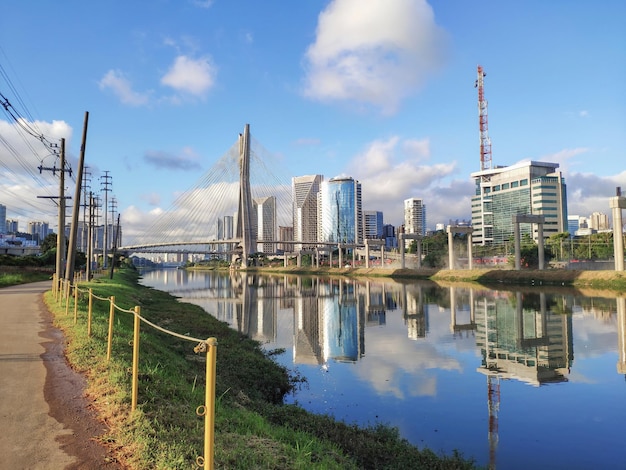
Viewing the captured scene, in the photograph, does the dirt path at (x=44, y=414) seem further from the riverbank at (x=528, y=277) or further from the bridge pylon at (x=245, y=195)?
the bridge pylon at (x=245, y=195)

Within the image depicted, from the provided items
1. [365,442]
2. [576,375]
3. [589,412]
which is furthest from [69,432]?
[576,375]

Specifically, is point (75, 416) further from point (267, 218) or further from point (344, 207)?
point (344, 207)

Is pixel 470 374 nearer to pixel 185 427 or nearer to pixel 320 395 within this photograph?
pixel 320 395

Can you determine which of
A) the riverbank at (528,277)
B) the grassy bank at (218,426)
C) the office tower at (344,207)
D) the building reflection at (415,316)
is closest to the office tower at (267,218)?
the office tower at (344,207)

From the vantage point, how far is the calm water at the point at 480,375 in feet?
28.5

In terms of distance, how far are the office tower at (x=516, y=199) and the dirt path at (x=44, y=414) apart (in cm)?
12382

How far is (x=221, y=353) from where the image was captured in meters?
14.0

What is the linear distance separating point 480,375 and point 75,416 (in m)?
11.0

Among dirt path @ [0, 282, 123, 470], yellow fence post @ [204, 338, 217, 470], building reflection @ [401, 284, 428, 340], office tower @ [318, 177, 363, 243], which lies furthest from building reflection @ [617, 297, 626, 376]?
office tower @ [318, 177, 363, 243]

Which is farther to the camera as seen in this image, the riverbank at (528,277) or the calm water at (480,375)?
the riverbank at (528,277)

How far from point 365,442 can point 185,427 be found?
3.29 m

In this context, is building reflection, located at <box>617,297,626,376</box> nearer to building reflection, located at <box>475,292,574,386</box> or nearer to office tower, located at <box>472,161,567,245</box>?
building reflection, located at <box>475,292,574,386</box>

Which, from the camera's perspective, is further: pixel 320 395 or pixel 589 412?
pixel 320 395

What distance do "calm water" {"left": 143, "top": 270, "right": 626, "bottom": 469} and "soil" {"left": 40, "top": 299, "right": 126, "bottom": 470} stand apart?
5214 mm
